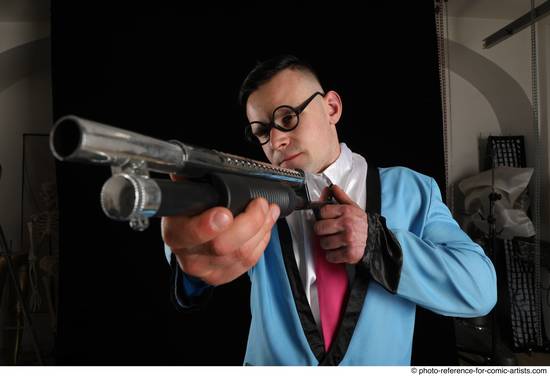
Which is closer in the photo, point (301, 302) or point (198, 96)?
point (301, 302)

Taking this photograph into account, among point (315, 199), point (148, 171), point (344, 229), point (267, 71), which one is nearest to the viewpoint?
point (148, 171)

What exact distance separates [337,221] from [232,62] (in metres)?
0.82

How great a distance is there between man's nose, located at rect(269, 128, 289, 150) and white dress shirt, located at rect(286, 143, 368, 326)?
0.10 metres

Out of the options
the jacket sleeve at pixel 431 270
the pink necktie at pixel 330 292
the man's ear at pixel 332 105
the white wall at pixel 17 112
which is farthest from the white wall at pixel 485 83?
the white wall at pixel 17 112

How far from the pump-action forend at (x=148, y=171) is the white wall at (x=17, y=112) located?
6.20ft

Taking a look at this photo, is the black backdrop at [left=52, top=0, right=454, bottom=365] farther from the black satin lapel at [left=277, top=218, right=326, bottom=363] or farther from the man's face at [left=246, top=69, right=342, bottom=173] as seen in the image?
the black satin lapel at [left=277, top=218, right=326, bottom=363]

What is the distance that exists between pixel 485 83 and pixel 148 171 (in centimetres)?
150

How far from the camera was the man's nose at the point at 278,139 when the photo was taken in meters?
0.74

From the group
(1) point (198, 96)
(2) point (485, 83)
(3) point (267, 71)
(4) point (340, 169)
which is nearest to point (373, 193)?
(4) point (340, 169)

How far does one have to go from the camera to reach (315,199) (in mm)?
690

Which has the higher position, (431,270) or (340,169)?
(340,169)

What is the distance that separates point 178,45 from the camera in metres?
1.22

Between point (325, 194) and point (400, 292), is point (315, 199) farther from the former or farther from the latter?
point (400, 292)

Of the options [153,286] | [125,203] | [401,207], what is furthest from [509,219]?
[125,203]
